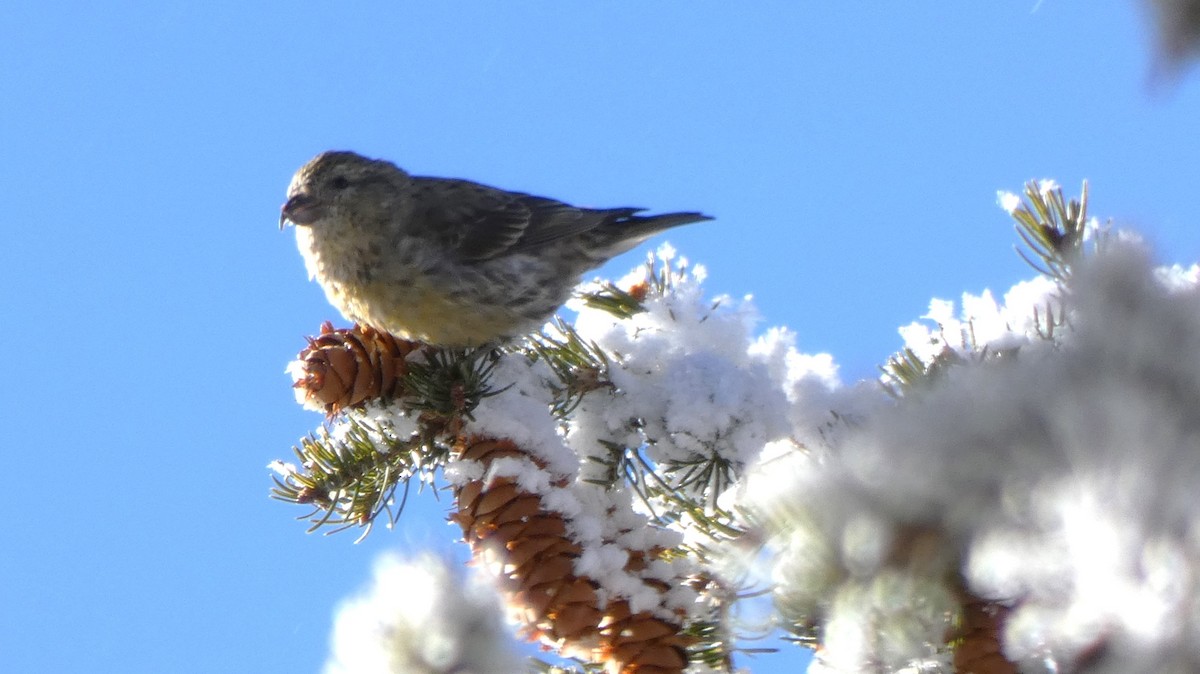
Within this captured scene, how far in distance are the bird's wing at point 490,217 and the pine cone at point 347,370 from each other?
1.42 metres

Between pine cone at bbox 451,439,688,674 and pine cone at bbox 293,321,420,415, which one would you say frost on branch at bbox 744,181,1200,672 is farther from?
pine cone at bbox 293,321,420,415

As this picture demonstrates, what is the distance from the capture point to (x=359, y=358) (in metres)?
2.51

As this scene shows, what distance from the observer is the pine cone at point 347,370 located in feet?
7.95

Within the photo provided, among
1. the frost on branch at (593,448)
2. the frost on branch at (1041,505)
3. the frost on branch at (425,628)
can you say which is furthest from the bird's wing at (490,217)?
the frost on branch at (1041,505)

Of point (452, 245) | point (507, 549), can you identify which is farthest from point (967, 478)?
point (452, 245)

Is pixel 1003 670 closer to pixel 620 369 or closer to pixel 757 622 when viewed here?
pixel 757 622

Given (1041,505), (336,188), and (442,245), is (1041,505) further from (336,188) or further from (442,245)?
(336,188)

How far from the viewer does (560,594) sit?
1898 mm

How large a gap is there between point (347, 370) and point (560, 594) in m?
0.79

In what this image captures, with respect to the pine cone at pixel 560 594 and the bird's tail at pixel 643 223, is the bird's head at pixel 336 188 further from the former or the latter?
the pine cone at pixel 560 594

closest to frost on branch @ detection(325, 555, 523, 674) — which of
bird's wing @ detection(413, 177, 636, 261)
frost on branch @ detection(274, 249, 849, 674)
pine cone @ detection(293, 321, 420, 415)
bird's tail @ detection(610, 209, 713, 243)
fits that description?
frost on branch @ detection(274, 249, 849, 674)

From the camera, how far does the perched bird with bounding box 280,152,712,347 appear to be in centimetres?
354

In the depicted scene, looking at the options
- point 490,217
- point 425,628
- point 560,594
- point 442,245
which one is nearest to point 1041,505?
point 425,628

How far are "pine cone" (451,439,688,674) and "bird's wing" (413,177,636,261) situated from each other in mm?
2059
